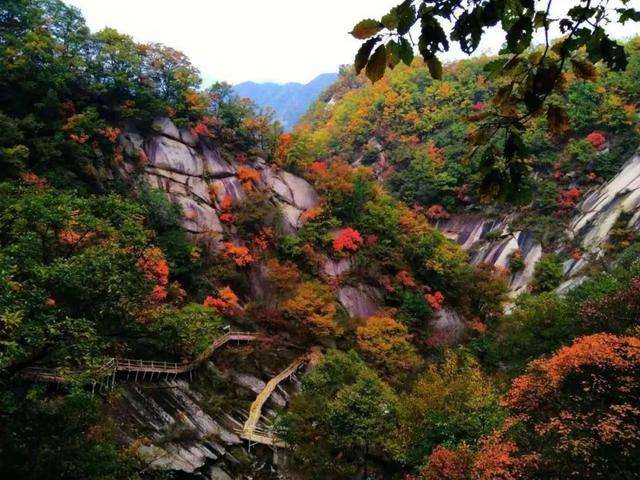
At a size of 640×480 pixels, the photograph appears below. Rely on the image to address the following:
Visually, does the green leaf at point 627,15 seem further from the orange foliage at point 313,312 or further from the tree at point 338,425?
the orange foliage at point 313,312

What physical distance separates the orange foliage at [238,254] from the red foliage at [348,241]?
19.1ft

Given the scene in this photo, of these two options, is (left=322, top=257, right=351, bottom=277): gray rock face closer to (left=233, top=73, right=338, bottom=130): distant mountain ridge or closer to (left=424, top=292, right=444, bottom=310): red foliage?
(left=424, top=292, right=444, bottom=310): red foliage

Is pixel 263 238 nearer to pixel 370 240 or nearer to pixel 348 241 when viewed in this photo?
pixel 348 241

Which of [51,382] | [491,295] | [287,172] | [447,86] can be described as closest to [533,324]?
[491,295]

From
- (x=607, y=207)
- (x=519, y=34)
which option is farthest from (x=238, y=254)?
(x=607, y=207)

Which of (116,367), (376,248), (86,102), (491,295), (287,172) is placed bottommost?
(491,295)

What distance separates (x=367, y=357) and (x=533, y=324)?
27.1 feet

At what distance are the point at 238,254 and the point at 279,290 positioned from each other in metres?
3.31

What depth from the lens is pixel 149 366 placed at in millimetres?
18625

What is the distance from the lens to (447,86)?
57031 millimetres

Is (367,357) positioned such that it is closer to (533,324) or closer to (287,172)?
(533,324)

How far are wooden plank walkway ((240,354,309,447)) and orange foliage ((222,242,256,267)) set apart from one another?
258 inches

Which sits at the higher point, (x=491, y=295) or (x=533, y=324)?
(x=533, y=324)

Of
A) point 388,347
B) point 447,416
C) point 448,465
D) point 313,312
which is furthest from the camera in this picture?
point 313,312
